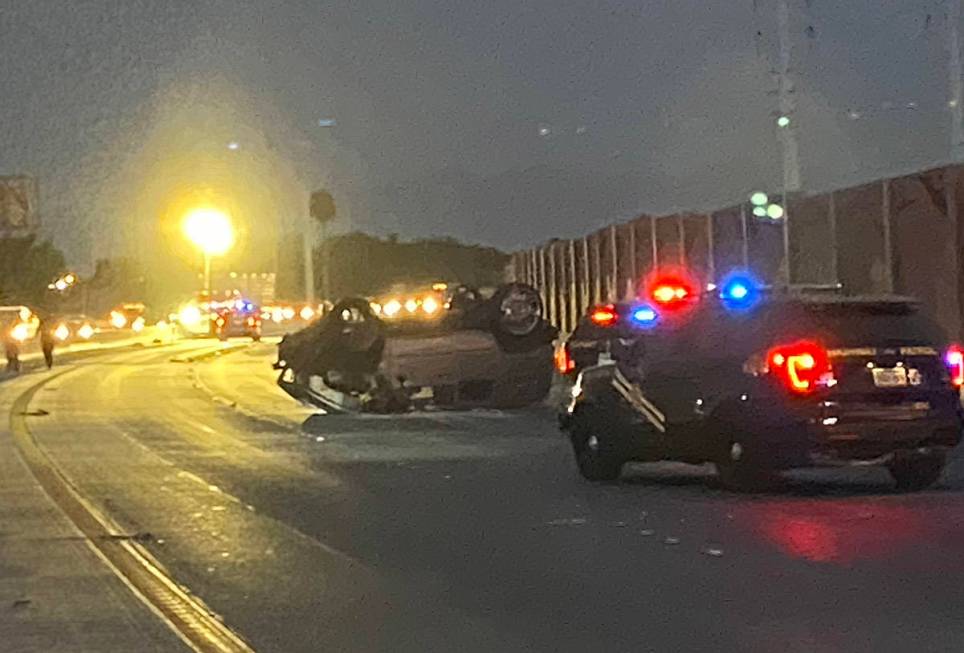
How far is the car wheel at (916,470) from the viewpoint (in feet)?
55.6

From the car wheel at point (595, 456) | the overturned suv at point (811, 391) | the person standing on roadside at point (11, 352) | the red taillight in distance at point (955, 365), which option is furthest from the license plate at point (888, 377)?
the person standing on roadside at point (11, 352)

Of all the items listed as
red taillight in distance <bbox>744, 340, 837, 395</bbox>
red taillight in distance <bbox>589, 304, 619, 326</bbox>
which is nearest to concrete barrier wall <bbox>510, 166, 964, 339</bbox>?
red taillight in distance <bbox>589, 304, 619, 326</bbox>

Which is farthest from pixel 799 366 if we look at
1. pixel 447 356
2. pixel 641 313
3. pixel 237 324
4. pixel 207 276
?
pixel 207 276

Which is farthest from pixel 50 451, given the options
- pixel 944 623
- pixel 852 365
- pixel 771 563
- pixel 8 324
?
pixel 8 324

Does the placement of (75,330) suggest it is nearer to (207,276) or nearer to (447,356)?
(207,276)

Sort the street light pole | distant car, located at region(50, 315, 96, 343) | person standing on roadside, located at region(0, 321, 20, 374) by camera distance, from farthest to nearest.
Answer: the street light pole → distant car, located at region(50, 315, 96, 343) → person standing on roadside, located at region(0, 321, 20, 374)

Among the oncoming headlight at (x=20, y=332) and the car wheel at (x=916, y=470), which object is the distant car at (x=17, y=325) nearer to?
the oncoming headlight at (x=20, y=332)

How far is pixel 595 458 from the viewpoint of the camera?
1861 centimetres

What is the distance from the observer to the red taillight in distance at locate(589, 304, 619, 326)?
1185 inches

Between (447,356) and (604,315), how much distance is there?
2.43 meters

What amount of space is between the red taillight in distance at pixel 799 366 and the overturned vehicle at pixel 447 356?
46.2 feet

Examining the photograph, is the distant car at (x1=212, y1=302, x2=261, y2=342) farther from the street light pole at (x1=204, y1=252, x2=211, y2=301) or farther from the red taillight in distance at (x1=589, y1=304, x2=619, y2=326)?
the red taillight in distance at (x1=589, y1=304, x2=619, y2=326)

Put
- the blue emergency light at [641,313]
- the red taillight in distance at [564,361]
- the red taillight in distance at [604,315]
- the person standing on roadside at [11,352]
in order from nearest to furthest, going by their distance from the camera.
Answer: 1. the blue emergency light at [641,313]
2. the red taillight in distance at [564,361]
3. the red taillight in distance at [604,315]
4. the person standing on roadside at [11,352]

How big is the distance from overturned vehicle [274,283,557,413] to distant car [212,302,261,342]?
5580 centimetres
